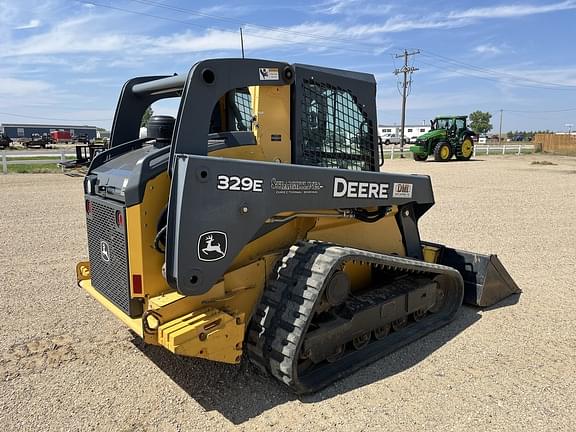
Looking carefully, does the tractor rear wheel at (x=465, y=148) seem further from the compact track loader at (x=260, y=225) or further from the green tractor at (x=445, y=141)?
the compact track loader at (x=260, y=225)

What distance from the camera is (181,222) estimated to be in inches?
113

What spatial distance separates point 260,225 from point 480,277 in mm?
2943

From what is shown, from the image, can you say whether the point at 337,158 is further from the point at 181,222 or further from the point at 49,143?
the point at 49,143

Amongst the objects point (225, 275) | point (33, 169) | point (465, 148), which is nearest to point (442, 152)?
point (465, 148)

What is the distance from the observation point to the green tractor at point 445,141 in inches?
1045

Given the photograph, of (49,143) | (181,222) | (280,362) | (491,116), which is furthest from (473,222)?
(491,116)

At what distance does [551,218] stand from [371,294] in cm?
770

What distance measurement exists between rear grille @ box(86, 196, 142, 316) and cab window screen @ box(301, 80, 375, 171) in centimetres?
157

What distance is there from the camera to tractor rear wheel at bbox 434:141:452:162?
26250mm

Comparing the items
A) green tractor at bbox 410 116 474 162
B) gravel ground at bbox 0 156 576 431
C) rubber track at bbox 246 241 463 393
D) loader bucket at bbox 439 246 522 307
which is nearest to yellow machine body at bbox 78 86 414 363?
rubber track at bbox 246 241 463 393

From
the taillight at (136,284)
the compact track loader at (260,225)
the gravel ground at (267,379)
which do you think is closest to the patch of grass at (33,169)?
the gravel ground at (267,379)

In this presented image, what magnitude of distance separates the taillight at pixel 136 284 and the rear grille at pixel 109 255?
0.21 feet

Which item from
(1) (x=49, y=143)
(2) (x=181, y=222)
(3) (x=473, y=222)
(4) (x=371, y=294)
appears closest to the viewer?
(2) (x=181, y=222)

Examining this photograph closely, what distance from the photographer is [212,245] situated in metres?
3.02
